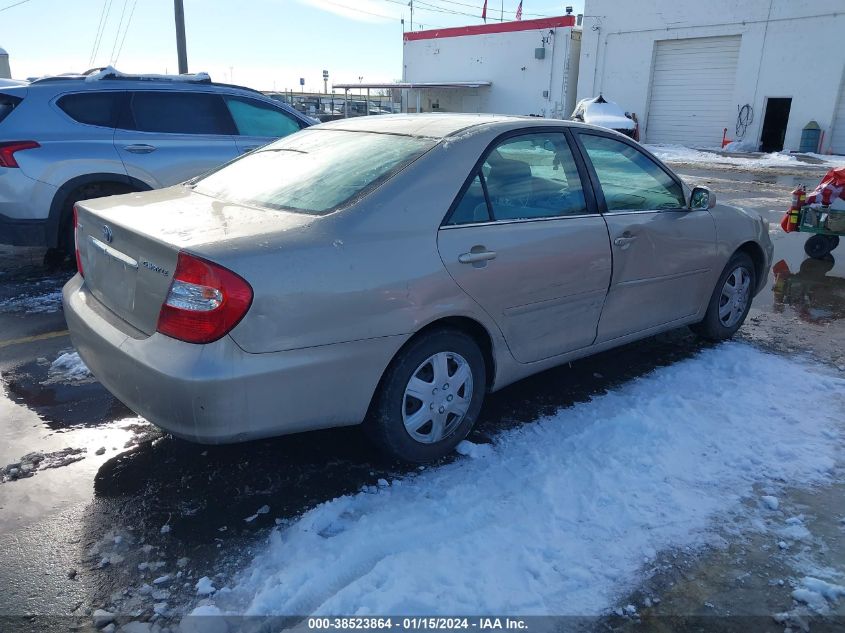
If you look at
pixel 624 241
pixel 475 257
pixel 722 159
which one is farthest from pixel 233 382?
pixel 722 159

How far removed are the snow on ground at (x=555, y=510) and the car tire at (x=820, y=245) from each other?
500cm

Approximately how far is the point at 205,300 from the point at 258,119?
5373 mm

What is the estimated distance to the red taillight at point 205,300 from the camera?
2539mm

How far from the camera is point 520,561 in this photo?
2584 mm

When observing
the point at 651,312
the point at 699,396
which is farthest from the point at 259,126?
the point at 699,396

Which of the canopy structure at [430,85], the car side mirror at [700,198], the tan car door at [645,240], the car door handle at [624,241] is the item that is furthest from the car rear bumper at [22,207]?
the canopy structure at [430,85]

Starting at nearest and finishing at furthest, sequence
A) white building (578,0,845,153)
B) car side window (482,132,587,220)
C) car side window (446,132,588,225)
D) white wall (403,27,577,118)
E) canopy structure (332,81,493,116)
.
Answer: car side window (446,132,588,225) → car side window (482,132,587,220) → white building (578,0,845,153) → white wall (403,27,577,118) → canopy structure (332,81,493,116)

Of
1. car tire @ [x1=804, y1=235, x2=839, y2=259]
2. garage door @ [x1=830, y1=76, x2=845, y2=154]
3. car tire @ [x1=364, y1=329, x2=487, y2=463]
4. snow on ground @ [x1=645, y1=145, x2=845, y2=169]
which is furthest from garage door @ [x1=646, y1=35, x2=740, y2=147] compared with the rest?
car tire @ [x1=364, y1=329, x2=487, y2=463]

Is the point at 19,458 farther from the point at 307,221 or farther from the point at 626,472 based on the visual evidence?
the point at 626,472

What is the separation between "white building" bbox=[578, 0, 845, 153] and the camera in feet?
77.8

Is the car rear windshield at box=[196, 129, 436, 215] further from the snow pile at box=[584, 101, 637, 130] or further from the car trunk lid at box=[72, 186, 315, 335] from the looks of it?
the snow pile at box=[584, 101, 637, 130]

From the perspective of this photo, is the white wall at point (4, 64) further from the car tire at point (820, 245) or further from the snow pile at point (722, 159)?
the car tire at point (820, 245)

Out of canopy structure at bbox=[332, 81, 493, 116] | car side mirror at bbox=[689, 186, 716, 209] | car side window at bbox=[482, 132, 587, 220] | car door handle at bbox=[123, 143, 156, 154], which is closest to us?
car side window at bbox=[482, 132, 587, 220]

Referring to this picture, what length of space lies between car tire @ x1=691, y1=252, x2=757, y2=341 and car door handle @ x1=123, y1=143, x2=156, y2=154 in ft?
17.6
